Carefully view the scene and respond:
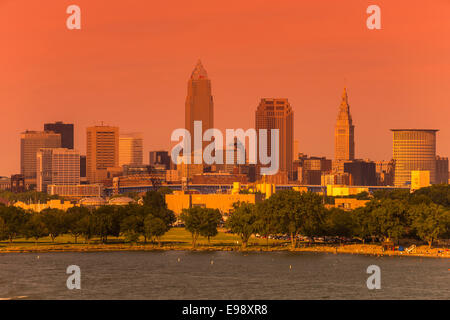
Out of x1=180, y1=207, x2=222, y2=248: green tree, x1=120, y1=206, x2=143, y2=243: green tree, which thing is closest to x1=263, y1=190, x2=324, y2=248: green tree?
x1=180, y1=207, x2=222, y2=248: green tree

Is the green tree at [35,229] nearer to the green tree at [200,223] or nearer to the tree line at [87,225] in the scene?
the tree line at [87,225]

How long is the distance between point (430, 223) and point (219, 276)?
122 feet

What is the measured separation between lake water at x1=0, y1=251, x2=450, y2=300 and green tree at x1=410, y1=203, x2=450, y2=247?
8.63 metres

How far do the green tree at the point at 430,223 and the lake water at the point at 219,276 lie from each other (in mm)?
8627

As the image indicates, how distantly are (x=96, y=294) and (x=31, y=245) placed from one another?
45.9m

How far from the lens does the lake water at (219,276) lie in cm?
9744

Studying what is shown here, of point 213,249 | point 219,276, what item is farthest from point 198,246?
point 219,276

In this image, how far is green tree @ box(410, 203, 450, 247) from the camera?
132875 millimetres

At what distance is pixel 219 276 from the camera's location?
110m

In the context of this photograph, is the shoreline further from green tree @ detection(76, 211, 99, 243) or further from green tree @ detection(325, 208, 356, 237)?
green tree @ detection(325, 208, 356, 237)

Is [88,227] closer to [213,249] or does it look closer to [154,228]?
[154,228]
